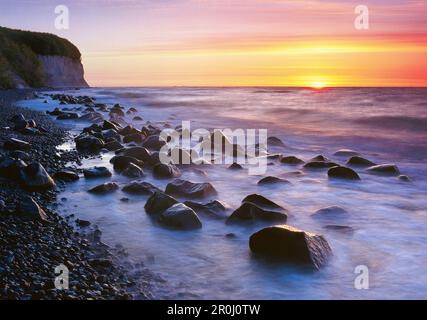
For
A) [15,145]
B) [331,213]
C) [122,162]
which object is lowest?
[331,213]

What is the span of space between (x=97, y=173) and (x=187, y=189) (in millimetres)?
1892

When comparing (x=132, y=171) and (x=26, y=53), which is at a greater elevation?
(x=26, y=53)

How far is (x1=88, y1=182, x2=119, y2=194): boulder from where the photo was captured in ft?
24.0

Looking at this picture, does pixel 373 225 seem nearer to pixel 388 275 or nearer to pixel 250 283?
pixel 388 275

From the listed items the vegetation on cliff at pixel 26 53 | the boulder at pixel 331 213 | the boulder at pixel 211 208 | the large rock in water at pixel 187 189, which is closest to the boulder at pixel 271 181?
the large rock in water at pixel 187 189

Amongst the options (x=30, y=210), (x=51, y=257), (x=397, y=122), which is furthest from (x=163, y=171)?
(x=397, y=122)

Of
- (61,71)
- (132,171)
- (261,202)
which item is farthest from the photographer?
(61,71)

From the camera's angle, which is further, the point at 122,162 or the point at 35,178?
the point at 122,162

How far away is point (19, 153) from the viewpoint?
26.8 ft

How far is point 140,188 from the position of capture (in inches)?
293

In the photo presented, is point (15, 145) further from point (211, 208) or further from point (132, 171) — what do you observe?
point (211, 208)

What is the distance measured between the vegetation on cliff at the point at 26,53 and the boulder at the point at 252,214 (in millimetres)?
42881

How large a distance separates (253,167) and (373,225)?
4.27 meters

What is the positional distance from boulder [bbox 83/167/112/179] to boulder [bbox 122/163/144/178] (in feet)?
1.06
